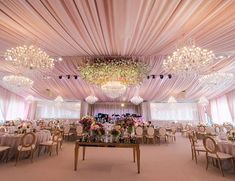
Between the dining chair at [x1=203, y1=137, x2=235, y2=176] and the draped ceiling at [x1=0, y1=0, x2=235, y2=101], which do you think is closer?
the draped ceiling at [x1=0, y1=0, x2=235, y2=101]

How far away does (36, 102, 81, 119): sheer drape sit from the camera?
15.5 meters

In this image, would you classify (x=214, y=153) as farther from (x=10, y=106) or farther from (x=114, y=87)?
(x=10, y=106)

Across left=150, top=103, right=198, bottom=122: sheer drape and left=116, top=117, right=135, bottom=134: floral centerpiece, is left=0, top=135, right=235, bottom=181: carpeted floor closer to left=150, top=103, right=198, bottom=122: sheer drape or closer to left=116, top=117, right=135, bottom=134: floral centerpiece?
left=116, top=117, right=135, bottom=134: floral centerpiece

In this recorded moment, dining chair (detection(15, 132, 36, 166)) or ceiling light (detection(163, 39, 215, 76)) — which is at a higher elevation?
ceiling light (detection(163, 39, 215, 76))

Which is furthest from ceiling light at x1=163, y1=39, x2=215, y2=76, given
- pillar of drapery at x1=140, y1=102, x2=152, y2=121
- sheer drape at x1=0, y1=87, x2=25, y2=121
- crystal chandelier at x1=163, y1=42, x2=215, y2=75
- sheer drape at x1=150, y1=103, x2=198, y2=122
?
sheer drape at x1=0, y1=87, x2=25, y2=121

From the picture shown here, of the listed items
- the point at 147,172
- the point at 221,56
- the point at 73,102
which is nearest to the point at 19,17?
the point at 147,172

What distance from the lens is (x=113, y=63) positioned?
5.75 m

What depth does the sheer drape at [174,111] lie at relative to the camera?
600 inches

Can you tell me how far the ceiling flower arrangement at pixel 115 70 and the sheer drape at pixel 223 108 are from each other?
912cm

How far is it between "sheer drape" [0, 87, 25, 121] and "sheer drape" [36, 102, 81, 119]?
63.6 inches

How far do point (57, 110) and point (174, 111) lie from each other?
12.2 metres

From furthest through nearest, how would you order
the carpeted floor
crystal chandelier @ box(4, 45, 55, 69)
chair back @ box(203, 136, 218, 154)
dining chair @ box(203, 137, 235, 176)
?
crystal chandelier @ box(4, 45, 55, 69), chair back @ box(203, 136, 218, 154), dining chair @ box(203, 137, 235, 176), the carpeted floor

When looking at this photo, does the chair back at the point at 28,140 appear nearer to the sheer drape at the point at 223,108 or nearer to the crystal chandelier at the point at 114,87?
the crystal chandelier at the point at 114,87

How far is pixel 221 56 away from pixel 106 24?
16.4 ft
